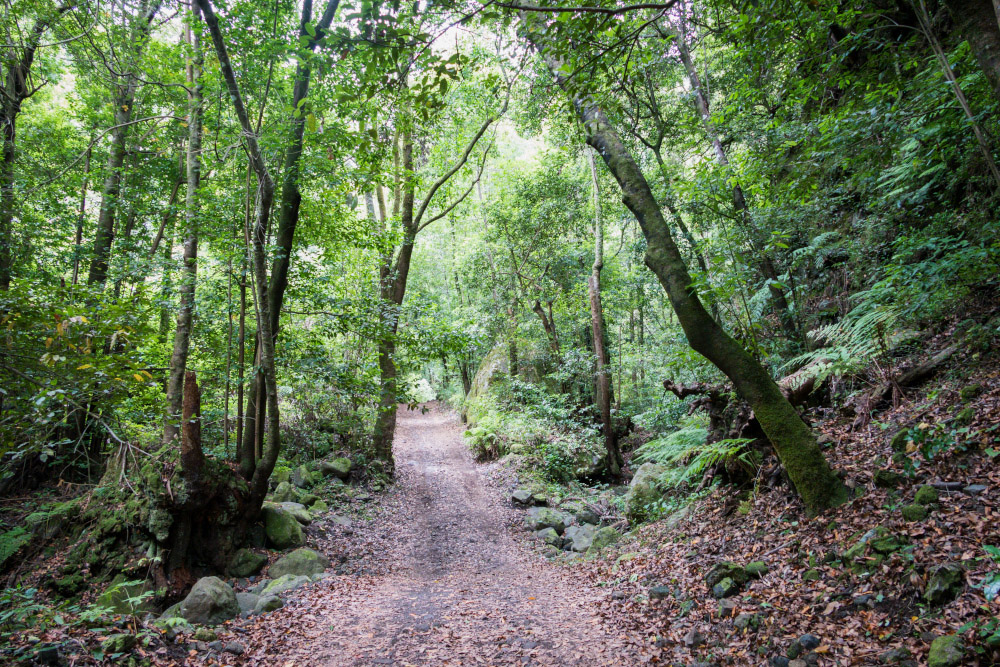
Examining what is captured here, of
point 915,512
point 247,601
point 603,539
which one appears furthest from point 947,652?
point 247,601

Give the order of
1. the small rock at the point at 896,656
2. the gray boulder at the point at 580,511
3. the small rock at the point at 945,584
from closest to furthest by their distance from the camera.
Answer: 1. the small rock at the point at 896,656
2. the small rock at the point at 945,584
3. the gray boulder at the point at 580,511

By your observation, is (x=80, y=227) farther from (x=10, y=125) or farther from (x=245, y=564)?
(x=245, y=564)

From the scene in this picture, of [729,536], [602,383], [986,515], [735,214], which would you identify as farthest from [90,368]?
[602,383]

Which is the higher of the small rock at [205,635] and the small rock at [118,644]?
the small rock at [118,644]

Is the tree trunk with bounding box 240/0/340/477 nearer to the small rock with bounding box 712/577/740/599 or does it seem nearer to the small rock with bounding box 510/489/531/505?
the small rock with bounding box 510/489/531/505

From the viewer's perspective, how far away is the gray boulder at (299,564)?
6.81 meters

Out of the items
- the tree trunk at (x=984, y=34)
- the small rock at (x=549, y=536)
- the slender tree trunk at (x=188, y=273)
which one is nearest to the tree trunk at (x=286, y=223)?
the slender tree trunk at (x=188, y=273)

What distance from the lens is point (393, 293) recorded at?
42.3ft

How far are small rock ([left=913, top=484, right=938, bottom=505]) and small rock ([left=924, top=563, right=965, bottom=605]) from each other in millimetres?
779

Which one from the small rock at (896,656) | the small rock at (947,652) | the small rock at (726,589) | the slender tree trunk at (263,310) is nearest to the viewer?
the small rock at (947,652)

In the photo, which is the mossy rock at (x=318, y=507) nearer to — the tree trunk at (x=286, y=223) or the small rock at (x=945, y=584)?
the tree trunk at (x=286, y=223)

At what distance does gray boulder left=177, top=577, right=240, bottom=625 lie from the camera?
5.20 meters

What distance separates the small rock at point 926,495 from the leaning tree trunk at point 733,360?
2.11 feet

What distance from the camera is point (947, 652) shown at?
8.92 feet
